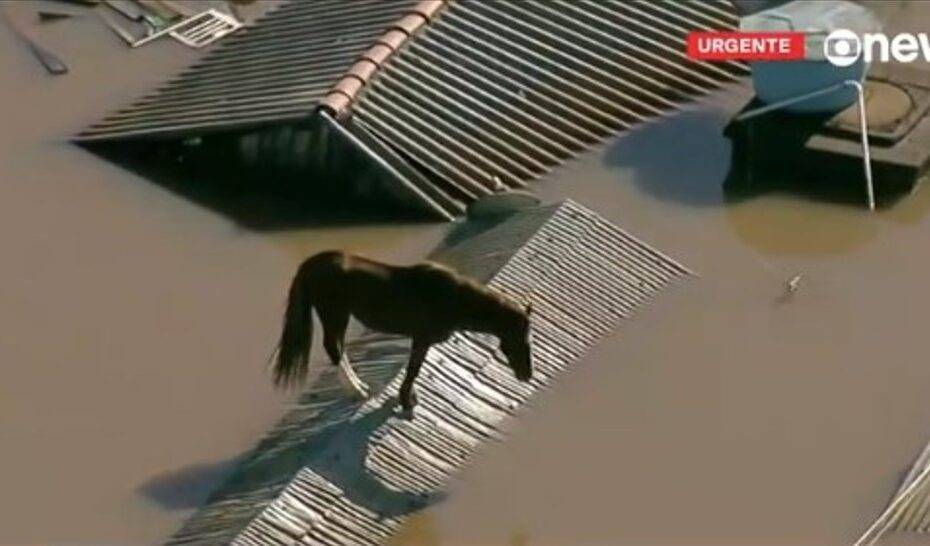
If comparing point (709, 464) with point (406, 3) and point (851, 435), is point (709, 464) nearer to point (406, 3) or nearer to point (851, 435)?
point (851, 435)

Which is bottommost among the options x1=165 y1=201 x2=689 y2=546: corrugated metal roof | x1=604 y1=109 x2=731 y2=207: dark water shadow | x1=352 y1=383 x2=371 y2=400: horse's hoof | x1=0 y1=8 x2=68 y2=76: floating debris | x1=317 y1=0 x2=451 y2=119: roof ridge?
x1=0 y1=8 x2=68 y2=76: floating debris

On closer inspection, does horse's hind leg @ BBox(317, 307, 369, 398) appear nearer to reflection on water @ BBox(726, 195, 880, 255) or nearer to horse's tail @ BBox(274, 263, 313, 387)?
horse's tail @ BBox(274, 263, 313, 387)

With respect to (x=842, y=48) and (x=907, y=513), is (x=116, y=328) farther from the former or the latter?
(x=842, y=48)

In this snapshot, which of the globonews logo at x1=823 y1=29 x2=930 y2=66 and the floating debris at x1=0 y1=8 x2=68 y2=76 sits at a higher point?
the globonews logo at x1=823 y1=29 x2=930 y2=66

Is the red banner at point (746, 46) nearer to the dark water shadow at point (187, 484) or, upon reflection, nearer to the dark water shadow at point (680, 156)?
the dark water shadow at point (680, 156)

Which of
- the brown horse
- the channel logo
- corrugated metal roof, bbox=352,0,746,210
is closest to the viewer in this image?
the brown horse

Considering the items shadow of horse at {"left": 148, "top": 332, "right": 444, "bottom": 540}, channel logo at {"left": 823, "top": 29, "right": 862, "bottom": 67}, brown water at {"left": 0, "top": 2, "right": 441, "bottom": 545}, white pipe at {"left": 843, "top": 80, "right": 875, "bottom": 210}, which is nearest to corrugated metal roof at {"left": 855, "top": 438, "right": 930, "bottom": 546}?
shadow of horse at {"left": 148, "top": 332, "right": 444, "bottom": 540}

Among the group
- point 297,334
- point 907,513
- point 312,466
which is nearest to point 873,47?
point 907,513
